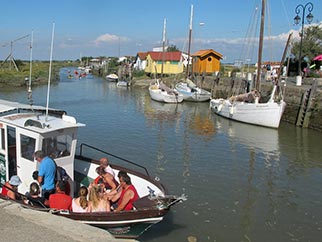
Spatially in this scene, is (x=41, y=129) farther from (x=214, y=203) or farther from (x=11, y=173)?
(x=214, y=203)

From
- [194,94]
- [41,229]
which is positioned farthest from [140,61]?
[41,229]

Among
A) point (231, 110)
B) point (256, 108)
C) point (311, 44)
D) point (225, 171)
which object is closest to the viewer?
point (225, 171)

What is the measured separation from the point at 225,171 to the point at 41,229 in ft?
34.3

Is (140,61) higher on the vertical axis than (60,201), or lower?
higher

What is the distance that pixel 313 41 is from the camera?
47.7 meters

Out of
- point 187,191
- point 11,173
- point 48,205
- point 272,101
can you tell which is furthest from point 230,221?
point 272,101

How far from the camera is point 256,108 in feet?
89.7

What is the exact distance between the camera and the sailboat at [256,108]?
26172 millimetres

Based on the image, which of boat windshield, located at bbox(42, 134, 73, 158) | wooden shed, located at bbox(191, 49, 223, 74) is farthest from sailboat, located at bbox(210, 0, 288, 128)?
wooden shed, located at bbox(191, 49, 223, 74)

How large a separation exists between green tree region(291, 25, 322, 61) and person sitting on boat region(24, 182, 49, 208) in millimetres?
43759

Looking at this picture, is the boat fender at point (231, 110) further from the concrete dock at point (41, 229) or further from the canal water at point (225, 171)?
the concrete dock at point (41, 229)

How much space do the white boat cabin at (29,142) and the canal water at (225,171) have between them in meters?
2.95

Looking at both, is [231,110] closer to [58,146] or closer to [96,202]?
[58,146]

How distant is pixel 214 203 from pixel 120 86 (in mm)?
57470
